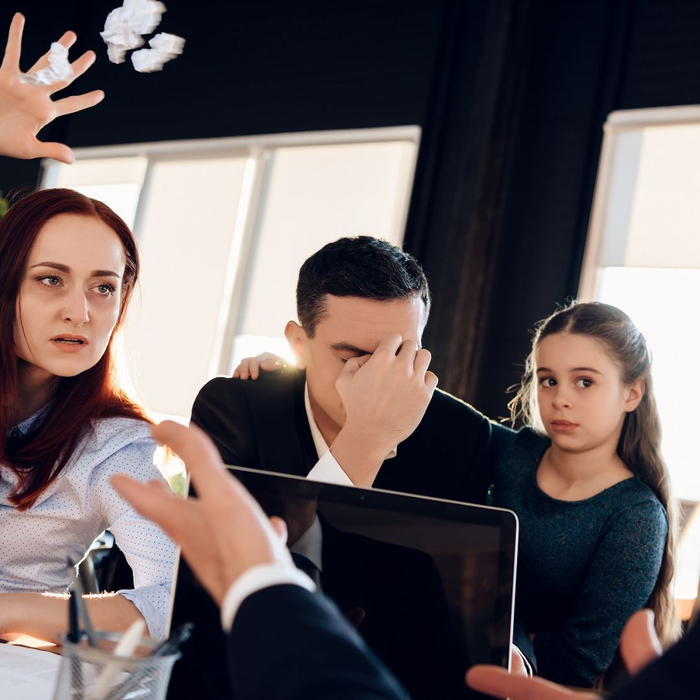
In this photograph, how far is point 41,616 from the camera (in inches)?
43.3

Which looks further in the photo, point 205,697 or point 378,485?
point 378,485

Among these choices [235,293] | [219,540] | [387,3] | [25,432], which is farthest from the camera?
[235,293]

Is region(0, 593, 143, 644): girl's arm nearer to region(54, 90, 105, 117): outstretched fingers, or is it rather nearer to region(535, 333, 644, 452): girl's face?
region(54, 90, 105, 117): outstretched fingers

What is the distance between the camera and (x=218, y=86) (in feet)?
17.9

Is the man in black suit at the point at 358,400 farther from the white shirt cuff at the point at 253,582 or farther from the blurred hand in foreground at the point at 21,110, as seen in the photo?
the white shirt cuff at the point at 253,582

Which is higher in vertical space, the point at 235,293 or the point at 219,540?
the point at 235,293

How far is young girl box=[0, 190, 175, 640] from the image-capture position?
143 centimetres

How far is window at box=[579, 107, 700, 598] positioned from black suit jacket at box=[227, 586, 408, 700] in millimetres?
3519

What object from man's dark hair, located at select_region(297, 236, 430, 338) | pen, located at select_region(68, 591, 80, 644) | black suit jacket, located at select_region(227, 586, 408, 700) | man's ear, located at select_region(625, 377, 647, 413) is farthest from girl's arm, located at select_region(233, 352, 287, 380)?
black suit jacket, located at select_region(227, 586, 408, 700)

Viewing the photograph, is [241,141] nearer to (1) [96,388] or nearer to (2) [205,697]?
(1) [96,388]

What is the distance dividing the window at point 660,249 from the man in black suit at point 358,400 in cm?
215

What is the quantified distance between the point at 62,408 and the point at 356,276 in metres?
0.67

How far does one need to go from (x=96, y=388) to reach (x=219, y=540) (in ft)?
3.90

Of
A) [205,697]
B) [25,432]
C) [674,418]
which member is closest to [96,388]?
[25,432]
